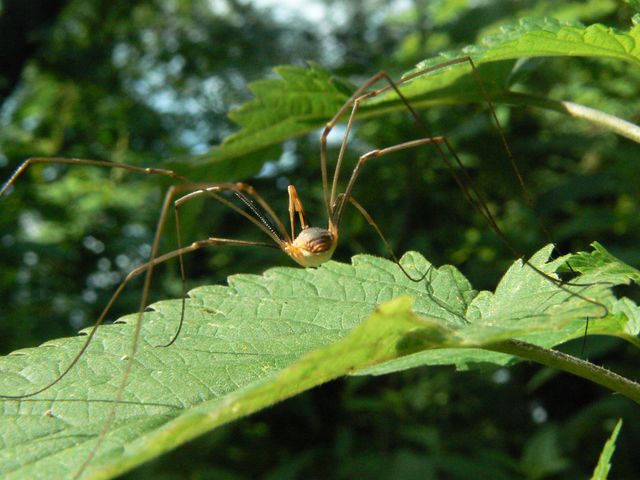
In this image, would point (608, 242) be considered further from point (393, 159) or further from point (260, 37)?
point (260, 37)

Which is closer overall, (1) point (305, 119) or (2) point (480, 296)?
(2) point (480, 296)

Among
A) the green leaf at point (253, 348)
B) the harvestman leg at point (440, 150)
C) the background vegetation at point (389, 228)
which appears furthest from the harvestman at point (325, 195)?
the background vegetation at point (389, 228)

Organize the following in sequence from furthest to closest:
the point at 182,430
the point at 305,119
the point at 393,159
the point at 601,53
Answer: the point at 393,159
the point at 305,119
the point at 601,53
the point at 182,430

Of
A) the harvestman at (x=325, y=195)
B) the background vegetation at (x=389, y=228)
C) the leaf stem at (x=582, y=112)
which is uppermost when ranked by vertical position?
the leaf stem at (x=582, y=112)

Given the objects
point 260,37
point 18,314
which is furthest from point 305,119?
point 260,37

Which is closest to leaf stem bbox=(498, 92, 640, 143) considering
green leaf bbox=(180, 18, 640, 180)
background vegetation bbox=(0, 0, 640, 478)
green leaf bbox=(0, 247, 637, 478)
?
green leaf bbox=(180, 18, 640, 180)

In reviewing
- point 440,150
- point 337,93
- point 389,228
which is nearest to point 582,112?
point 440,150

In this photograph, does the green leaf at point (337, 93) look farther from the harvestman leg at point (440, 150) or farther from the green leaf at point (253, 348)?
the green leaf at point (253, 348)

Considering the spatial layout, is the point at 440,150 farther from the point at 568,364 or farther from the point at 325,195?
the point at 568,364
